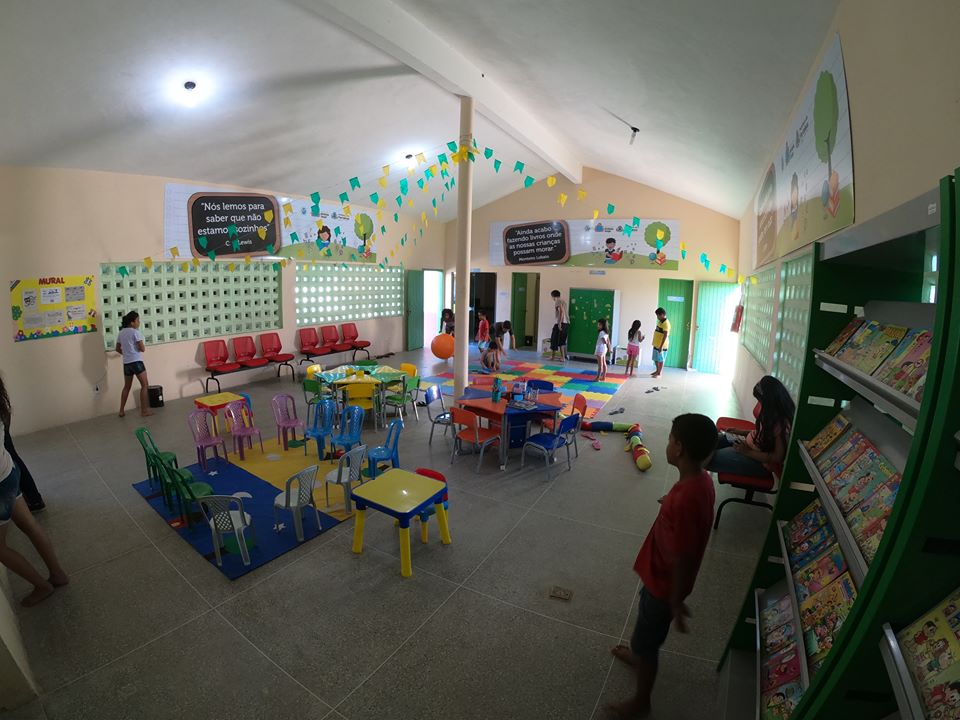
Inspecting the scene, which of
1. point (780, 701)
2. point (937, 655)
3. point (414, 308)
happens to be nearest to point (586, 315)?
point (414, 308)

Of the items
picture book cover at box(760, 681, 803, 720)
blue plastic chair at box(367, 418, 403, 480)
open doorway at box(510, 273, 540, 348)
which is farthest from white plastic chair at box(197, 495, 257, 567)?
open doorway at box(510, 273, 540, 348)

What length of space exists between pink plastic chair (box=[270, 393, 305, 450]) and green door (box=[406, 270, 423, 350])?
721 centimetres

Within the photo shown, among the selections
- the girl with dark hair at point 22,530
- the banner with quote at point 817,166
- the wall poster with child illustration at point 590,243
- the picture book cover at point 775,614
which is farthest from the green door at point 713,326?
the girl with dark hair at point 22,530

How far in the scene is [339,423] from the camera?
5.88 meters

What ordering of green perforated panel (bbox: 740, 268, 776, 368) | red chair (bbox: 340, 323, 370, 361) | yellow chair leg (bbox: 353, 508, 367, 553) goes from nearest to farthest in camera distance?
yellow chair leg (bbox: 353, 508, 367, 553)
green perforated panel (bbox: 740, 268, 776, 368)
red chair (bbox: 340, 323, 370, 361)

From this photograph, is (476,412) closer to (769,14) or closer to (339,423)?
(339,423)

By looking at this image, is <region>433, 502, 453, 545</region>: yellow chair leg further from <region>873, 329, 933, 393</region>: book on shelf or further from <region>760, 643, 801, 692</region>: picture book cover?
<region>873, 329, 933, 393</region>: book on shelf

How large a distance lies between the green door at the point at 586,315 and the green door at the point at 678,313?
1.29 meters

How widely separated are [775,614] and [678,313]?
34.0 ft

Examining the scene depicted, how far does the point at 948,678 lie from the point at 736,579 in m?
2.98

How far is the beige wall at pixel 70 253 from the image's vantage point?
6367 mm

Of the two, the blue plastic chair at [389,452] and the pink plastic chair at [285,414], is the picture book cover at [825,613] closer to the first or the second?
the blue plastic chair at [389,452]

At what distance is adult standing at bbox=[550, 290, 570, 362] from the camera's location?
12461 mm

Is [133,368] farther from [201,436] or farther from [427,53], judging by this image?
[427,53]
